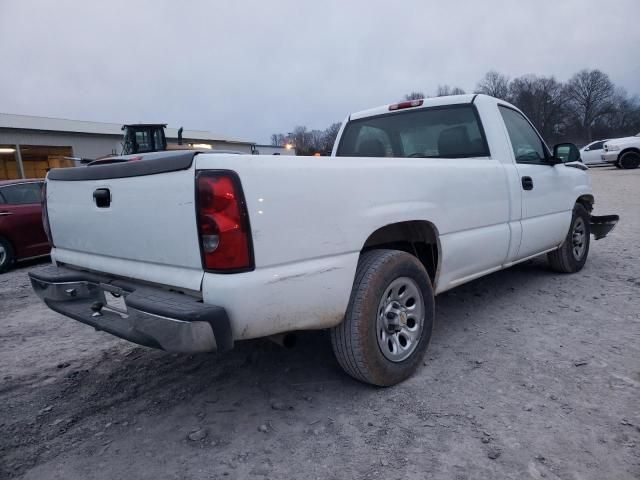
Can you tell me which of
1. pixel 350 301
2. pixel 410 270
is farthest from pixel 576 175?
pixel 350 301

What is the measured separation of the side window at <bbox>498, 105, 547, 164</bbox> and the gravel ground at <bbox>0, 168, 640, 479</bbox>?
→ 140cm

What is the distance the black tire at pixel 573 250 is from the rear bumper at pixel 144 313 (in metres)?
4.20

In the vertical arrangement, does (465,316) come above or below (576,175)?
below

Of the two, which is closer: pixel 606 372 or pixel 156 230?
pixel 156 230

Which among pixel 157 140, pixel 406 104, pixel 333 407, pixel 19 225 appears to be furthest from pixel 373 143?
pixel 157 140

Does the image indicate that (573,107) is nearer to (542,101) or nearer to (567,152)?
(542,101)

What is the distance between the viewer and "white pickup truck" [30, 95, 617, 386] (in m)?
1.86

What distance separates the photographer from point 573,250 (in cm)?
485

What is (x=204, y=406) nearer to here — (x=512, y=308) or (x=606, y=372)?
(x=606, y=372)

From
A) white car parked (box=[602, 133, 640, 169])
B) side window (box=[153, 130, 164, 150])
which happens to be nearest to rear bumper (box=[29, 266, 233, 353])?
side window (box=[153, 130, 164, 150])

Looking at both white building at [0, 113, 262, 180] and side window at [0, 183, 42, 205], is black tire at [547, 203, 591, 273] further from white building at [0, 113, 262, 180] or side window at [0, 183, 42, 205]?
white building at [0, 113, 262, 180]

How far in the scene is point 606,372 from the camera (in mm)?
2611

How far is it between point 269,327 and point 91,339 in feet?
7.95

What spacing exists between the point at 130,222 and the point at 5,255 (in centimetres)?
620
